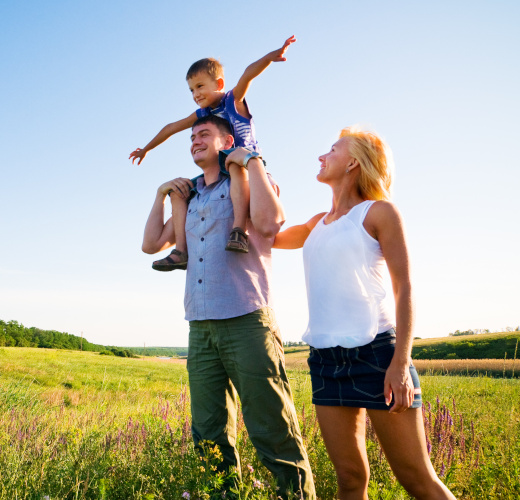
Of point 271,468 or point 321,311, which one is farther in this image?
point 271,468

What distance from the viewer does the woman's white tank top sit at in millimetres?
2205

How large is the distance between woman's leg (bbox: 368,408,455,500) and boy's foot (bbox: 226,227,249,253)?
121 cm

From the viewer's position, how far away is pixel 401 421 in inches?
80.5

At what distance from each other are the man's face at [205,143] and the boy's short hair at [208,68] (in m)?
1.54

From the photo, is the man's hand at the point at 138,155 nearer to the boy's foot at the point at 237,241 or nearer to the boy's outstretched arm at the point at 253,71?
the boy's outstretched arm at the point at 253,71

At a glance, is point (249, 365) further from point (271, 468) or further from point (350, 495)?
point (350, 495)

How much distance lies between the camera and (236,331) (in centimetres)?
266

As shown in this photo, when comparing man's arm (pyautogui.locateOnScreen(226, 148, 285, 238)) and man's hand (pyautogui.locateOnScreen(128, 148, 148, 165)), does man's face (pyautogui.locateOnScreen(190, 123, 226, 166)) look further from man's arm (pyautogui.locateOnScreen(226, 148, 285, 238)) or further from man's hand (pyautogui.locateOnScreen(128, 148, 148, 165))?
man's hand (pyautogui.locateOnScreen(128, 148, 148, 165))

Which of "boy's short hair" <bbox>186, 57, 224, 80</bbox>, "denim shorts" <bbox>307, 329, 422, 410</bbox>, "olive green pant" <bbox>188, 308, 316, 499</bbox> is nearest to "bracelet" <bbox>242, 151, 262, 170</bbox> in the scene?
"olive green pant" <bbox>188, 308, 316, 499</bbox>

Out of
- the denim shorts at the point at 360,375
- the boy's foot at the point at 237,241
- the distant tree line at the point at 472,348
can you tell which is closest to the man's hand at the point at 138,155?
the boy's foot at the point at 237,241

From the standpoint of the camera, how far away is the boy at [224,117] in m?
2.89

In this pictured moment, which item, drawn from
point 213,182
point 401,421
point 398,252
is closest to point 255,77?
point 213,182

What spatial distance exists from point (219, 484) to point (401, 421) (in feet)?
3.75

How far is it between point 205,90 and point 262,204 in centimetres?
230
